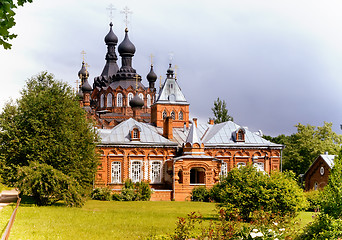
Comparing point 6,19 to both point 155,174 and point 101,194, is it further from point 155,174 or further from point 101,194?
point 155,174

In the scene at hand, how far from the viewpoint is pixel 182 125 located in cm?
4747

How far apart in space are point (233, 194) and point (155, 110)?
1100 inches

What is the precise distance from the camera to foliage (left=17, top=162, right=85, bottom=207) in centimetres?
2528

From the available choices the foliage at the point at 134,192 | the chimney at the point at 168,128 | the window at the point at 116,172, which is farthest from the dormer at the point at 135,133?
the foliage at the point at 134,192

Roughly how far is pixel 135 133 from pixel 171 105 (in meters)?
8.54

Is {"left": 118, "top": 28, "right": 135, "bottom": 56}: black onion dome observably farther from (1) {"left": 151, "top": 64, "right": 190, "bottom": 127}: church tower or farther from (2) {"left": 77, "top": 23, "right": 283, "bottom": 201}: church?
(1) {"left": 151, "top": 64, "right": 190, "bottom": 127}: church tower

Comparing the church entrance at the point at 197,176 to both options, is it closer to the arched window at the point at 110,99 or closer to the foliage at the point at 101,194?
the foliage at the point at 101,194

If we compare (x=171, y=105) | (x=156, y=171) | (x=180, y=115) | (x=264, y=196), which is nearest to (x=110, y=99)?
(x=171, y=105)

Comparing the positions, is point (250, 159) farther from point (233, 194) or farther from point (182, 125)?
point (233, 194)

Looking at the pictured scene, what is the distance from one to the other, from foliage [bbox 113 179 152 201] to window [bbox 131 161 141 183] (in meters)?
→ 2.78

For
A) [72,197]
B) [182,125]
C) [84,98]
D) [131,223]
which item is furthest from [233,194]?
[84,98]

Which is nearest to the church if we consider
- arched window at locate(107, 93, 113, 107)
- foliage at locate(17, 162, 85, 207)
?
foliage at locate(17, 162, 85, 207)

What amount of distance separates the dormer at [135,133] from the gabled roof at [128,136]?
13 cm

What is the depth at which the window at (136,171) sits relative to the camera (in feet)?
129
